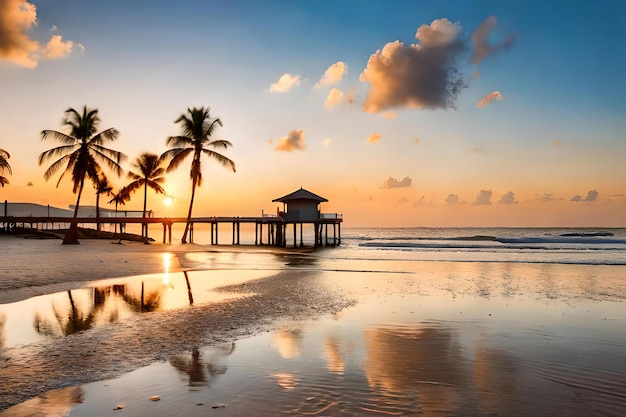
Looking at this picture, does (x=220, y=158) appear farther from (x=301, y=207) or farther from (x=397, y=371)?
(x=397, y=371)

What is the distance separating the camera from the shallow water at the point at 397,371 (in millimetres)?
5004

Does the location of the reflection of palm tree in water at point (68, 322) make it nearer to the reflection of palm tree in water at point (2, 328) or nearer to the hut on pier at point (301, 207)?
the reflection of palm tree in water at point (2, 328)

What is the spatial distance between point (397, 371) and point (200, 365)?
2929 millimetres

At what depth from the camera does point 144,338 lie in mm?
8094

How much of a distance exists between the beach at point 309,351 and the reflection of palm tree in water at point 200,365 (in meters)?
0.03

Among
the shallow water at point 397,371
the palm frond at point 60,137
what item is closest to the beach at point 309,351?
the shallow water at point 397,371

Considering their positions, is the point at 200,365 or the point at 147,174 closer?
the point at 200,365

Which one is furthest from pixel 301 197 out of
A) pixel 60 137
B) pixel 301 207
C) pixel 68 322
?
pixel 68 322

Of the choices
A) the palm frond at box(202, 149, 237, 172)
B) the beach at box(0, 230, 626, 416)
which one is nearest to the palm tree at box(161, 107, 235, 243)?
the palm frond at box(202, 149, 237, 172)

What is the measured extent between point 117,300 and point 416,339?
8.43 m

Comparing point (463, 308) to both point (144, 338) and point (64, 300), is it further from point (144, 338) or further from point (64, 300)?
point (64, 300)

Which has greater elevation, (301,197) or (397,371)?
(301,197)

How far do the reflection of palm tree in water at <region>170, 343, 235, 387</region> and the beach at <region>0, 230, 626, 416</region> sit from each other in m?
0.03

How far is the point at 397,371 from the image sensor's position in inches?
250
